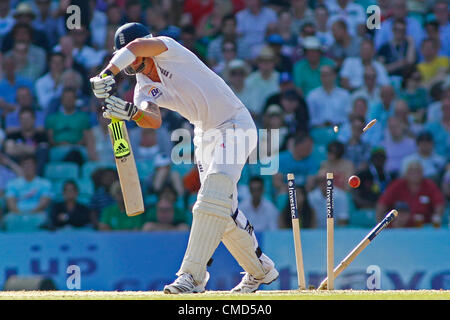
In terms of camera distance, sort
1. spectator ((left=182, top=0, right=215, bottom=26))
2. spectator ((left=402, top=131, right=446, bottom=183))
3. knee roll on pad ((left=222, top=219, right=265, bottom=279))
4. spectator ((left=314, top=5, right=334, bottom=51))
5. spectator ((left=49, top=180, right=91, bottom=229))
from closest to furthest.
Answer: knee roll on pad ((left=222, top=219, right=265, bottom=279)) → spectator ((left=49, top=180, right=91, bottom=229)) → spectator ((left=402, top=131, right=446, bottom=183)) → spectator ((left=314, top=5, right=334, bottom=51)) → spectator ((left=182, top=0, right=215, bottom=26))

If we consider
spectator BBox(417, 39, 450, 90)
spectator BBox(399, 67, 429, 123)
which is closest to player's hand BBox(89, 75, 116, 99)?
spectator BBox(399, 67, 429, 123)

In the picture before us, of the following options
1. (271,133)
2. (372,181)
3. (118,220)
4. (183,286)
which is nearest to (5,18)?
(118,220)

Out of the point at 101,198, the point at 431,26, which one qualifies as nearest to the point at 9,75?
the point at 101,198

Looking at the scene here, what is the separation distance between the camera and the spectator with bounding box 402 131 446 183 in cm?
1091

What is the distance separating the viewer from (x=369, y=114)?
1143 centimetres

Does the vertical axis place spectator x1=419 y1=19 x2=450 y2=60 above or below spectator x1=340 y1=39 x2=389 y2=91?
above

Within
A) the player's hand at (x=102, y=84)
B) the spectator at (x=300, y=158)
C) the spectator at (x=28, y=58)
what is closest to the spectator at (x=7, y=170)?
the spectator at (x=28, y=58)

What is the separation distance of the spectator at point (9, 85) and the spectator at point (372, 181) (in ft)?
14.3

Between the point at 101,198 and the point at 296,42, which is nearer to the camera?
the point at 101,198

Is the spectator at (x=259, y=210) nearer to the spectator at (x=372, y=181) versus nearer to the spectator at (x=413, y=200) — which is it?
the spectator at (x=372, y=181)

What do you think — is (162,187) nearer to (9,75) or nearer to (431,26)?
(9,75)

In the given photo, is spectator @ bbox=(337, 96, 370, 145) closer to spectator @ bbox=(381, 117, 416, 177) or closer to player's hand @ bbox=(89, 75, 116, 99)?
spectator @ bbox=(381, 117, 416, 177)

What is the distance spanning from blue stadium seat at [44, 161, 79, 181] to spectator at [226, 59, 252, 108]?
2229 mm
